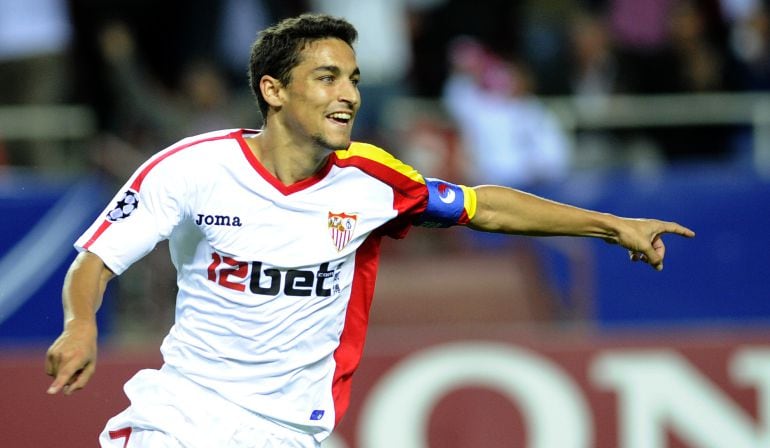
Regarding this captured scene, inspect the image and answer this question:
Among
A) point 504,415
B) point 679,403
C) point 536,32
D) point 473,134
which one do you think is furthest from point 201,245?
point 536,32

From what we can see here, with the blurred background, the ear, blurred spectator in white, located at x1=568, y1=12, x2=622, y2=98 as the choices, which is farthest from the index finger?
blurred spectator in white, located at x1=568, y1=12, x2=622, y2=98

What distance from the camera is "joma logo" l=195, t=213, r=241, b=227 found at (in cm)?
479

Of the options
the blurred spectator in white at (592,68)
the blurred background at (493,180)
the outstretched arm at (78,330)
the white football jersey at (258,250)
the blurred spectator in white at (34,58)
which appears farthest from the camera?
the blurred spectator in white at (592,68)

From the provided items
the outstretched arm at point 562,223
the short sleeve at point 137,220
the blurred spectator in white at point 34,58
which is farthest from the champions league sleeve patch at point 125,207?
the blurred spectator in white at point 34,58

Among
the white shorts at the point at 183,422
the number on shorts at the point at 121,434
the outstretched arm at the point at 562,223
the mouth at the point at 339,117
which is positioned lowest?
the number on shorts at the point at 121,434

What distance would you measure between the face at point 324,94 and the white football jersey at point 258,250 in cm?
19

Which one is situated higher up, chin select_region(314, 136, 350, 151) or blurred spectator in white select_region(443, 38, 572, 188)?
blurred spectator in white select_region(443, 38, 572, 188)

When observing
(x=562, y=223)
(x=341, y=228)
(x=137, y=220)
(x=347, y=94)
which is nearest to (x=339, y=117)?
(x=347, y=94)

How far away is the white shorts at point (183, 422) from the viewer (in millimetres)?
4758

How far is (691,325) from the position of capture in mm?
10906

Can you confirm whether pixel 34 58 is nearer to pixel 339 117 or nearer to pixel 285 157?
pixel 285 157

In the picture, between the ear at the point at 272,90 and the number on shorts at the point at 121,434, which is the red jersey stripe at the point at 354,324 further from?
the number on shorts at the point at 121,434

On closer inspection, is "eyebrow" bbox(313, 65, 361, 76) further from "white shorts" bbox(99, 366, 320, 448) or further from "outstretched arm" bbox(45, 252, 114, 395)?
"white shorts" bbox(99, 366, 320, 448)

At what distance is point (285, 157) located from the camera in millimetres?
4926
